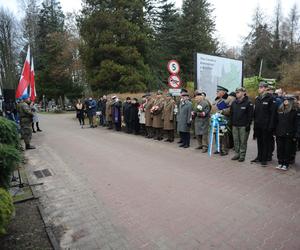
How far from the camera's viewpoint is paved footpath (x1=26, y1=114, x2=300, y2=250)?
3.68 meters

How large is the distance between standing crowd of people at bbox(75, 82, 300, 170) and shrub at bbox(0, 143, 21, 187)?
18.5 ft

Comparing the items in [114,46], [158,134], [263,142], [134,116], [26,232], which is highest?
[114,46]

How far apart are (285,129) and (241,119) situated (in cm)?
120

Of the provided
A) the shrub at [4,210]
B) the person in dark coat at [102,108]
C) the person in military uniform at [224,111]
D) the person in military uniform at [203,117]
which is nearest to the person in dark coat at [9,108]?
the person in dark coat at [102,108]

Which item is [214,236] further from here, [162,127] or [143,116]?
[143,116]

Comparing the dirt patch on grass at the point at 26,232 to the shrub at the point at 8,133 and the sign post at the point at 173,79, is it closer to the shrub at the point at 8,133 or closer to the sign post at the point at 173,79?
the shrub at the point at 8,133

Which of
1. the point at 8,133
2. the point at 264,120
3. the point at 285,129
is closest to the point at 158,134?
the point at 264,120

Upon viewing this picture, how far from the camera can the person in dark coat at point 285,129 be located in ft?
21.0

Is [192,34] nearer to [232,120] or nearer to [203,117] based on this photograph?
[203,117]

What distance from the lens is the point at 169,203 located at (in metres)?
4.83

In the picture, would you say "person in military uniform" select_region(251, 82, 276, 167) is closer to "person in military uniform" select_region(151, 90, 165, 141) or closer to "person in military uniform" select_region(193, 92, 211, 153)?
"person in military uniform" select_region(193, 92, 211, 153)

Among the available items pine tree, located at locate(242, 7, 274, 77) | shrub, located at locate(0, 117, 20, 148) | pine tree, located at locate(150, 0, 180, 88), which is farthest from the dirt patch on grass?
pine tree, located at locate(242, 7, 274, 77)

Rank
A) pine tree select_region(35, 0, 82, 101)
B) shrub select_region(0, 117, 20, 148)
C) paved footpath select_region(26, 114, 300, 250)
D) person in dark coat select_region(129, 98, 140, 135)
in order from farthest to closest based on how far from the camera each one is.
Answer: pine tree select_region(35, 0, 82, 101), person in dark coat select_region(129, 98, 140, 135), shrub select_region(0, 117, 20, 148), paved footpath select_region(26, 114, 300, 250)

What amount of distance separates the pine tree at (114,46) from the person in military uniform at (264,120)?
18155 millimetres
